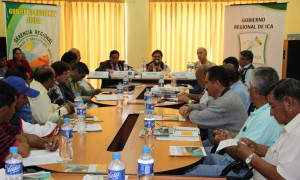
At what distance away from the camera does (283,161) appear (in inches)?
74.2

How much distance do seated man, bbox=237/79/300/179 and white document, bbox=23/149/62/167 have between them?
4.16ft

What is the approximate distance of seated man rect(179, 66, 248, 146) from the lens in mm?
3236

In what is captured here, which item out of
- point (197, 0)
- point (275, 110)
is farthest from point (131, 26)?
point (275, 110)

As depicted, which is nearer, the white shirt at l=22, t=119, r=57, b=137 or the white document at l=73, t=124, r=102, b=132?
the white shirt at l=22, t=119, r=57, b=137

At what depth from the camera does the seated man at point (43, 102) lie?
3555mm

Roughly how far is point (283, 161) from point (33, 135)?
1.74m

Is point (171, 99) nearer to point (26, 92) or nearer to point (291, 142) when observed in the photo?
point (26, 92)

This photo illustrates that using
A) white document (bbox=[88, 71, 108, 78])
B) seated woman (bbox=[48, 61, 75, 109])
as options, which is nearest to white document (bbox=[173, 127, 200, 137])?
seated woman (bbox=[48, 61, 75, 109])

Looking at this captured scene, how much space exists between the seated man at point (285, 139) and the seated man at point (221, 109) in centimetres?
109

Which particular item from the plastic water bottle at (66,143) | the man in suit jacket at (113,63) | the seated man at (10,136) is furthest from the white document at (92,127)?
the man in suit jacket at (113,63)

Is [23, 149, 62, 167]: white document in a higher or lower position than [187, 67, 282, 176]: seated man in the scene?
lower

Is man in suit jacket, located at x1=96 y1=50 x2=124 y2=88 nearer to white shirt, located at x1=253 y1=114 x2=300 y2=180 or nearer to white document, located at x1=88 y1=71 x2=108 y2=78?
white document, located at x1=88 y1=71 x2=108 y2=78

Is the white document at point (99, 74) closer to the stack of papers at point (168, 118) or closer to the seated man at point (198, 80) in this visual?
the seated man at point (198, 80)

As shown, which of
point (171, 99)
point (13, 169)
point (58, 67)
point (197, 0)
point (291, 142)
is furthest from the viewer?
point (197, 0)
